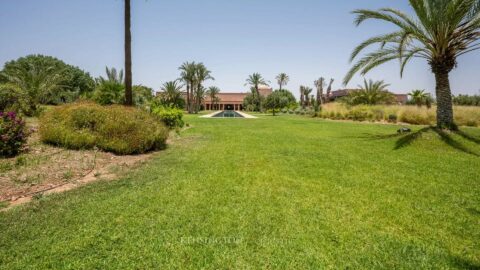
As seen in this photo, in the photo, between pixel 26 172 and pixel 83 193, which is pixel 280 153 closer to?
pixel 83 193

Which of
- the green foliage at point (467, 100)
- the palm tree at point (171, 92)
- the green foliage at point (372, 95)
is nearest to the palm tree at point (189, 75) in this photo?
the palm tree at point (171, 92)

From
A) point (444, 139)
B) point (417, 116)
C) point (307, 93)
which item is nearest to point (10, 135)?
point (444, 139)

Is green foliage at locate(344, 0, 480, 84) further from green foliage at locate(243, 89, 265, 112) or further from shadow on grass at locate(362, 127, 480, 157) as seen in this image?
green foliage at locate(243, 89, 265, 112)

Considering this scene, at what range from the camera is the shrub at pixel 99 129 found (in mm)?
8148

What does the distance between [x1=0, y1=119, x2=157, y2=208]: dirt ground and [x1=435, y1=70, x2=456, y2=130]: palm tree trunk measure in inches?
463

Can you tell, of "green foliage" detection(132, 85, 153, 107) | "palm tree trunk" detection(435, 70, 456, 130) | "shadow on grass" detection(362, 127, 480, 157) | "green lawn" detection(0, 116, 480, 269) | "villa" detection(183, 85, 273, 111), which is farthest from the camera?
"villa" detection(183, 85, 273, 111)

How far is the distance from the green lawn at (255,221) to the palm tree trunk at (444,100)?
5.40m

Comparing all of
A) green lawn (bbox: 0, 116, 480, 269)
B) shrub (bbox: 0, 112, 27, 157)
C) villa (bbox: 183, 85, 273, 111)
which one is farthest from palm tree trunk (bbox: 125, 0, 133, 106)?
villa (bbox: 183, 85, 273, 111)

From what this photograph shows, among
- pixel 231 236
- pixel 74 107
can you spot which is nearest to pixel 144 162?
pixel 74 107

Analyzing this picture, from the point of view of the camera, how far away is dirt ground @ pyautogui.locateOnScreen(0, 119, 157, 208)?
16.0ft

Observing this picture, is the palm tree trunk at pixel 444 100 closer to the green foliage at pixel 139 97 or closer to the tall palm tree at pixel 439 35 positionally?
the tall palm tree at pixel 439 35

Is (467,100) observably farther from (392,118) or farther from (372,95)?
(392,118)

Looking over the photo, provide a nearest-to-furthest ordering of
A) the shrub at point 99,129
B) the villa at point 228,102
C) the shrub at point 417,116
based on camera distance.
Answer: the shrub at point 99,129, the shrub at point 417,116, the villa at point 228,102

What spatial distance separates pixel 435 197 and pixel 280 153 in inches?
183
